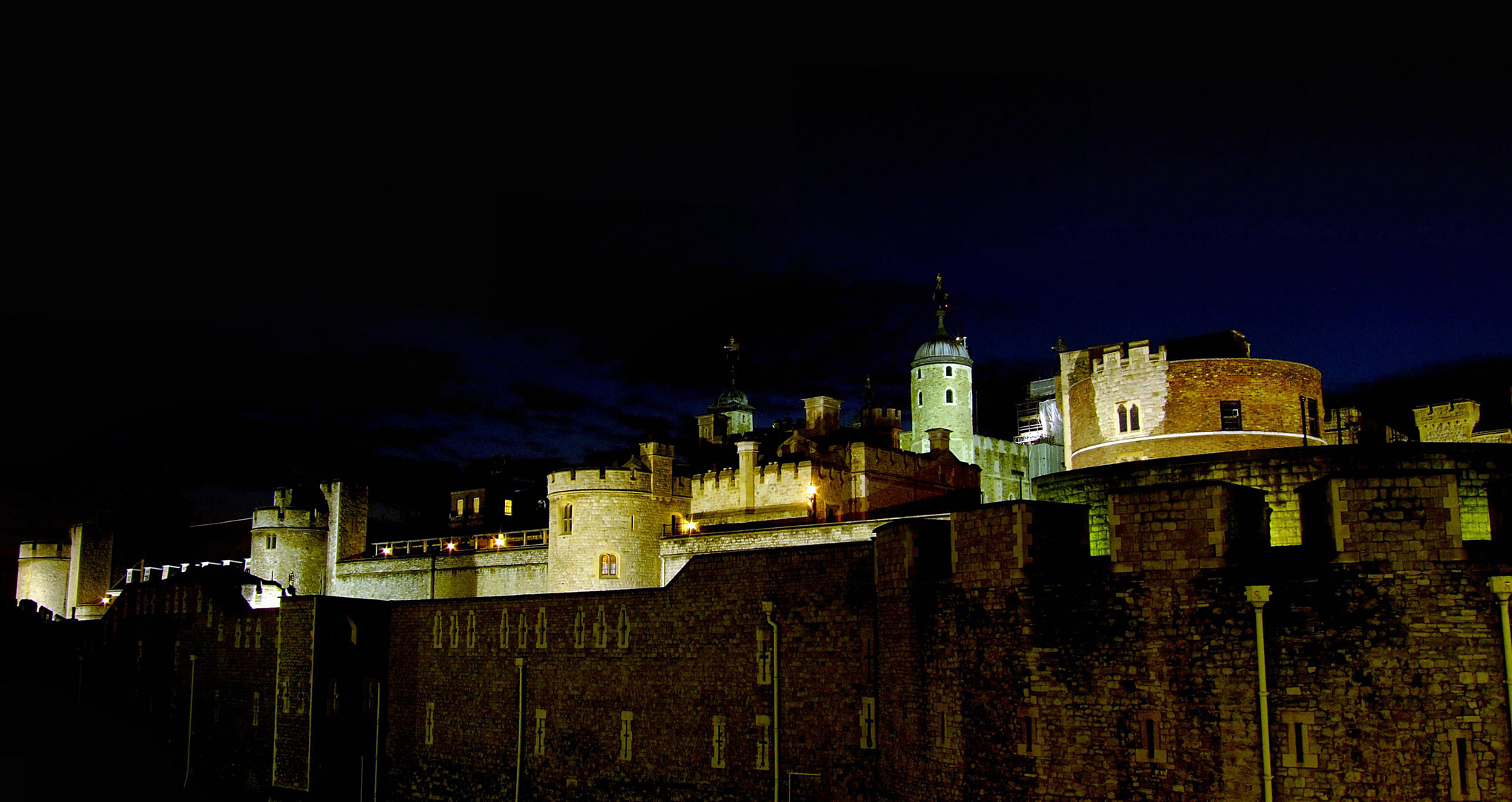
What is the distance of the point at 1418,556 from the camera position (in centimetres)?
1520

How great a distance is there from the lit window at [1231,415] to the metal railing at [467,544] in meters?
24.2

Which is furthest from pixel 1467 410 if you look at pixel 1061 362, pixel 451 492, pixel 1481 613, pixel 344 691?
pixel 451 492

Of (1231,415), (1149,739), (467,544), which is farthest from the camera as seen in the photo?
(467,544)

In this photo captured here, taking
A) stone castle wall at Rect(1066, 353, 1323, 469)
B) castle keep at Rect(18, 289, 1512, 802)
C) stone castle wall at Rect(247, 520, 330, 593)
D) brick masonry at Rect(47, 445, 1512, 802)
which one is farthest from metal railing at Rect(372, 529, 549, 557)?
stone castle wall at Rect(1066, 353, 1323, 469)

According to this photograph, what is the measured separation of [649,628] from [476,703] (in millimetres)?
7997

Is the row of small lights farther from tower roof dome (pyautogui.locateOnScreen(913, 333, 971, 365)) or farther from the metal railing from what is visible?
tower roof dome (pyautogui.locateOnScreen(913, 333, 971, 365))

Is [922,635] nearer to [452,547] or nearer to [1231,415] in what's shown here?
[1231,415]

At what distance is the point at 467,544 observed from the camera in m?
52.0

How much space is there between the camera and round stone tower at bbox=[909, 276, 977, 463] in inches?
2788

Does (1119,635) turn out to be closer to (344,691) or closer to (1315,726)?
(1315,726)

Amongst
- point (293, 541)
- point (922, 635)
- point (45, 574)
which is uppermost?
point (293, 541)

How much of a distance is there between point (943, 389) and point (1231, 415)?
115 ft

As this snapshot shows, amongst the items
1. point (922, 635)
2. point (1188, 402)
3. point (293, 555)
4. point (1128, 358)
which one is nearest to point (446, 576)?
point (293, 555)

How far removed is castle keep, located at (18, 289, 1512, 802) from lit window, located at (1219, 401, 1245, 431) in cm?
28
